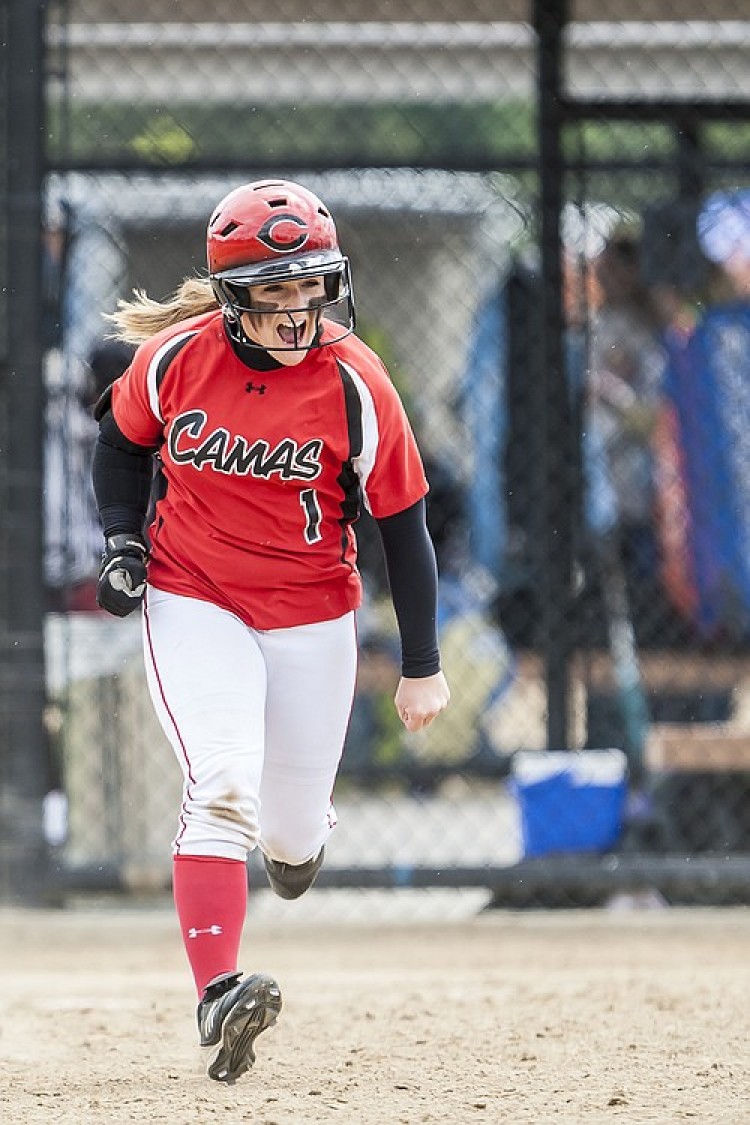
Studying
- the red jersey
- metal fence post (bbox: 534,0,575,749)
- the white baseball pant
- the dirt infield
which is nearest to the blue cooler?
metal fence post (bbox: 534,0,575,749)

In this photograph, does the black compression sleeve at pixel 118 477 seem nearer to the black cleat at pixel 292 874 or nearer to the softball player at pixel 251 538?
the softball player at pixel 251 538

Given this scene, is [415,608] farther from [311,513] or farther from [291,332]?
[291,332]

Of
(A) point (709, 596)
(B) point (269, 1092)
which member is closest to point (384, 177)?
(A) point (709, 596)

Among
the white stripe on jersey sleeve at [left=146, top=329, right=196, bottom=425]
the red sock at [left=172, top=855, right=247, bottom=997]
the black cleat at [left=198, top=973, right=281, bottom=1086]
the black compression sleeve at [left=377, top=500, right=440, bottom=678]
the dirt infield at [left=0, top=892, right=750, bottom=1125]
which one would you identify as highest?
the white stripe on jersey sleeve at [left=146, top=329, right=196, bottom=425]

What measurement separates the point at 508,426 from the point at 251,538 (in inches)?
155

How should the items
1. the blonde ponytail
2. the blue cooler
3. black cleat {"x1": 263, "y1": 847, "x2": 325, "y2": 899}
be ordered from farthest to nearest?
the blue cooler
black cleat {"x1": 263, "y1": 847, "x2": 325, "y2": 899}
the blonde ponytail

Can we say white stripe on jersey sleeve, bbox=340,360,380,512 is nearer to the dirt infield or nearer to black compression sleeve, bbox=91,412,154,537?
black compression sleeve, bbox=91,412,154,537

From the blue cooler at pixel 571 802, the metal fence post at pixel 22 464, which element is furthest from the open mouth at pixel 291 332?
the blue cooler at pixel 571 802

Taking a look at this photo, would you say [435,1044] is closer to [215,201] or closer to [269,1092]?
[269,1092]

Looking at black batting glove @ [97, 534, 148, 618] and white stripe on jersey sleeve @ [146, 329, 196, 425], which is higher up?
white stripe on jersey sleeve @ [146, 329, 196, 425]

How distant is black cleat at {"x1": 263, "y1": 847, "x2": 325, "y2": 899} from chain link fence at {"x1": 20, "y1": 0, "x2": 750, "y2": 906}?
159 cm

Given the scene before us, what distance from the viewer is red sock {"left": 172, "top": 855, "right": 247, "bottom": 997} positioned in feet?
11.0

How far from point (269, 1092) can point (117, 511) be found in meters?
1.17

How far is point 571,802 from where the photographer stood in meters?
5.91
